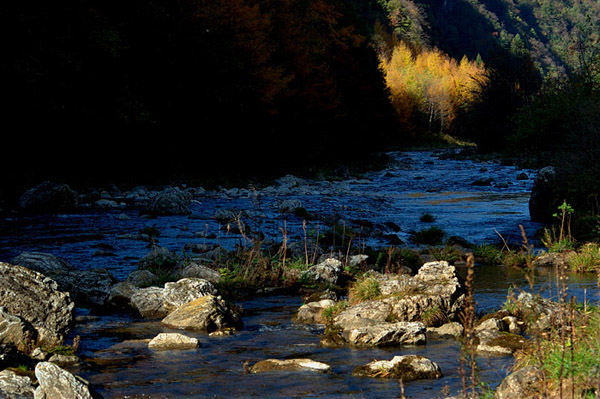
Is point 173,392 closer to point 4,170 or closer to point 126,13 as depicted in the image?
point 4,170

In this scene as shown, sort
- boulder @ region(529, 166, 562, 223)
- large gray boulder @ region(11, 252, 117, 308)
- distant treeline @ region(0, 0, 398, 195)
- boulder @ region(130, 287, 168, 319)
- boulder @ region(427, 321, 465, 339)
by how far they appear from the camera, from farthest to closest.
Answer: distant treeline @ region(0, 0, 398, 195) → boulder @ region(529, 166, 562, 223) → large gray boulder @ region(11, 252, 117, 308) → boulder @ region(130, 287, 168, 319) → boulder @ region(427, 321, 465, 339)

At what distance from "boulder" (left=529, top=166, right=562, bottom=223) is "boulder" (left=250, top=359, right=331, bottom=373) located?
468 inches

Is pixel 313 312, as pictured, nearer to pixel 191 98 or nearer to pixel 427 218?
pixel 427 218

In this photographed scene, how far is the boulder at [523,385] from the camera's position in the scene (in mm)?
4258

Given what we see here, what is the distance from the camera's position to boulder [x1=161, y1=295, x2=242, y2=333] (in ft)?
24.2

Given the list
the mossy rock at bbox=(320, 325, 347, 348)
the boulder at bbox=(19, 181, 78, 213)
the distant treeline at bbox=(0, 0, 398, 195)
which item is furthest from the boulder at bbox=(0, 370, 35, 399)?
the distant treeline at bbox=(0, 0, 398, 195)

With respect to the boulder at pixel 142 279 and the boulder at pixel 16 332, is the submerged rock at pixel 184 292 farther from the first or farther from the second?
the boulder at pixel 16 332

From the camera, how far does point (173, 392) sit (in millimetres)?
5270

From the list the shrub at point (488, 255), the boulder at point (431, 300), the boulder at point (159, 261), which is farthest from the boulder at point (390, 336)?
the shrub at point (488, 255)

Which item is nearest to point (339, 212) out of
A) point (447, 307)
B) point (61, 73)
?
point (61, 73)

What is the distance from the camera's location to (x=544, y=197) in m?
16.9

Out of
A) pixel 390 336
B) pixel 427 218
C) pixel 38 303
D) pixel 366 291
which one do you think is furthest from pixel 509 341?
pixel 427 218

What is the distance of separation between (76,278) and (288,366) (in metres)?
4.33

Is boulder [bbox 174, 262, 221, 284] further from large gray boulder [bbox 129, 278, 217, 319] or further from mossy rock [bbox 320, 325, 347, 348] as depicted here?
mossy rock [bbox 320, 325, 347, 348]
